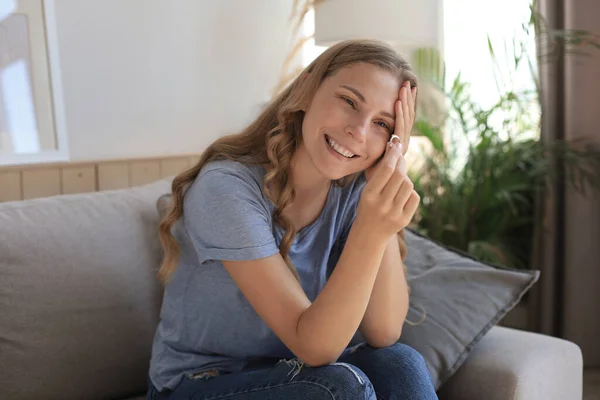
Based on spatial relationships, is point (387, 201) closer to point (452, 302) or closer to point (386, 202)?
point (386, 202)

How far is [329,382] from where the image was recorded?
119 cm

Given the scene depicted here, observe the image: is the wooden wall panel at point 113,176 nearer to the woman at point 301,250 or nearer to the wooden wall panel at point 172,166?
the wooden wall panel at point 172,166

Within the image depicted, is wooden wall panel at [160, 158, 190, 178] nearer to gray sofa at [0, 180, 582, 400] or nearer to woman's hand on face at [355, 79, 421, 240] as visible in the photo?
gray sofa at [0, 180, 582, 400]

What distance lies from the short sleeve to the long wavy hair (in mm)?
69

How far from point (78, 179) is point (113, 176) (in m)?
0.11

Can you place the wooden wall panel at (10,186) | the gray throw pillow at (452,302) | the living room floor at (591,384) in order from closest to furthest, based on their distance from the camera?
the gray throw pillow at (452,302), the wooden wall panel at (10,186), the living room floor at (591,384)

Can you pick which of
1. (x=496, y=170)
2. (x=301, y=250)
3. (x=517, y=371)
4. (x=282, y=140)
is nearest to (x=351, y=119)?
(x=282, y=140)

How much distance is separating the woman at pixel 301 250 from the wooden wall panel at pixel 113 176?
26.2 inches

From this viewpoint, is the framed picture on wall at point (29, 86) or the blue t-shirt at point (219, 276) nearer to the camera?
the blue t-shirt at point (219, 276)

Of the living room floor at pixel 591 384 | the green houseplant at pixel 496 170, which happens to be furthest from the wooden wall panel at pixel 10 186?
the living room floor at pixel 591 384

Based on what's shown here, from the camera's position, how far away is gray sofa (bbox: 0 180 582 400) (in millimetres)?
1457

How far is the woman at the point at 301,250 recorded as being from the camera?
123 centimetres

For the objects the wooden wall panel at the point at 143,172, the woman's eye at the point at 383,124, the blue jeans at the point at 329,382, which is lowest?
the blue jeans at the point at 329,382

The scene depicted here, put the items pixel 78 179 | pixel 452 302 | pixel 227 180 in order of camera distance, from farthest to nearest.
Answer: pixel 78 179 → pixel 452 302 → pixel 227 180
